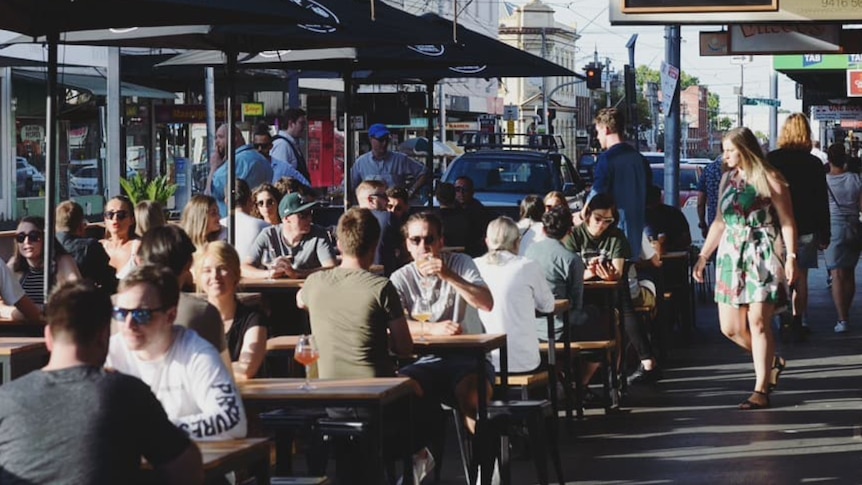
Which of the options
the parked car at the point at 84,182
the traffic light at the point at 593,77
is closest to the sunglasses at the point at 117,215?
the parked car at the point at 84,182

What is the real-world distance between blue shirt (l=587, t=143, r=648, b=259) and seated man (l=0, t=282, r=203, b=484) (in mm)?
8823

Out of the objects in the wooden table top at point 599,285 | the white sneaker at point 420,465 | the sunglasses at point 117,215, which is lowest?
the white sneaker at point 420,465

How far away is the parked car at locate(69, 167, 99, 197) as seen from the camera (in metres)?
38.3

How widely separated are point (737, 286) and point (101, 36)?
4901 mm

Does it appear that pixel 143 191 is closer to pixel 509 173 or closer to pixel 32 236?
pixel 509 173

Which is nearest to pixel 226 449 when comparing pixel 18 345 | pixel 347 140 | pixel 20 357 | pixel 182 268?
pixel 182 268

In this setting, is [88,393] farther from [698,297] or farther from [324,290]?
[698,297]

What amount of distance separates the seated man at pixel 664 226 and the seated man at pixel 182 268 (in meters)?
8.62

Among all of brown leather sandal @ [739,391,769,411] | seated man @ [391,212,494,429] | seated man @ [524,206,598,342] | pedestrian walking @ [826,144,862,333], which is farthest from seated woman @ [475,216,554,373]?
pedestrian walking @ [826,144,862,333]

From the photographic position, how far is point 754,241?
1133 centimetres

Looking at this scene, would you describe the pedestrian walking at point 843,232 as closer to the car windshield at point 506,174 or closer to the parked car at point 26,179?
the car windshield at point 506,174

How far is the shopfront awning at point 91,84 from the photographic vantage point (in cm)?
3481

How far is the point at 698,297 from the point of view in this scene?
20781mm

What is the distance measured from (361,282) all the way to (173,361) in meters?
2.09
